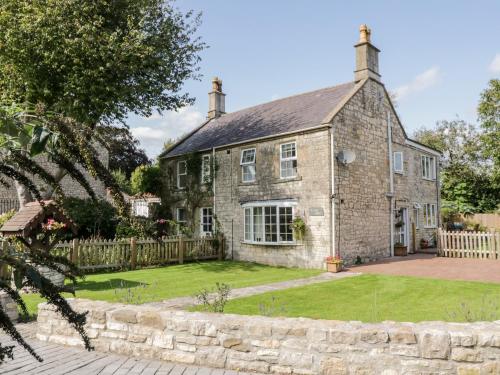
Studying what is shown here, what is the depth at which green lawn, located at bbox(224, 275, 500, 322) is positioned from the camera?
8062 millimetres

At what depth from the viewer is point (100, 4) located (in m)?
16.7

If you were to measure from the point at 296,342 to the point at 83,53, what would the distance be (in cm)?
1451

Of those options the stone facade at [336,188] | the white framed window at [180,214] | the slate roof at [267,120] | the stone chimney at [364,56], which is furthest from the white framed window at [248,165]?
the stone chimney at [364,56]

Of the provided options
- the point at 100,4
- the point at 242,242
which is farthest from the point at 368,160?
the point at 100,4

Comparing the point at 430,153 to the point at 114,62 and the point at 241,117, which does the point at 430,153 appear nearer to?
the point at 241,117

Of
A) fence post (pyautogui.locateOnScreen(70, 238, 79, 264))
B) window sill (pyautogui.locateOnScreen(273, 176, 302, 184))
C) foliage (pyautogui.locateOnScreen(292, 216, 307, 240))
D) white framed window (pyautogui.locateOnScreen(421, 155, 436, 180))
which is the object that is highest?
white framed window (pyautogui.locateOnScreen(421, 155, 436, 180))

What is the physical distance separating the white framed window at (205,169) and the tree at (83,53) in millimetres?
4718

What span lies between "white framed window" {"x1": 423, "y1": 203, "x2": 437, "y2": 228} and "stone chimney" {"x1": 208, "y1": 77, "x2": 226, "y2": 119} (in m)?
14.2

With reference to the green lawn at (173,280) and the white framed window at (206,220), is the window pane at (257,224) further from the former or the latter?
the white framed window at (206,220)

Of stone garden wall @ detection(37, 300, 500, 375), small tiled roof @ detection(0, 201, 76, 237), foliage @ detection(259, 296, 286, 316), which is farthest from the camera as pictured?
small tiled roof @ detection(0, 201, 76, 237)

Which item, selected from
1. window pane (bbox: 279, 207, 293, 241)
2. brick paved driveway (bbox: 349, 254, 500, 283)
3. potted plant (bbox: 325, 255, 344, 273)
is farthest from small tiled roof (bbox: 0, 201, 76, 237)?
brick paved driveway (bbox: 349, 254, 500, 283)

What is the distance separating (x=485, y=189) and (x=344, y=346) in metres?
35.8

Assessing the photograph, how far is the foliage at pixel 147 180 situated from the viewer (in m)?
23.8

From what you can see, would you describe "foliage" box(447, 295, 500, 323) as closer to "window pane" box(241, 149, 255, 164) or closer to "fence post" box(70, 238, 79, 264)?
"window pane" box(241, 149, 255, 164)
